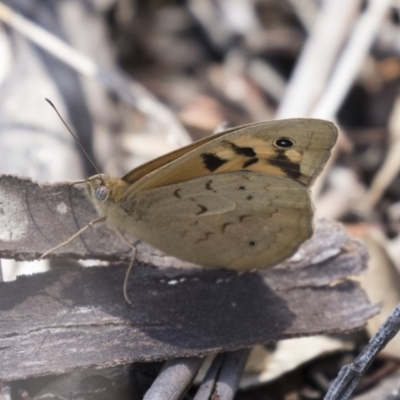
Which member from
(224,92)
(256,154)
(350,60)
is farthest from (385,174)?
(256,154)

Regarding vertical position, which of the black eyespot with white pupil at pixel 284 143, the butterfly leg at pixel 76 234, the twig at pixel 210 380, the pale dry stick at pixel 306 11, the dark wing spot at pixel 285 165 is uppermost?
the pale dry stick at pixel 306 11

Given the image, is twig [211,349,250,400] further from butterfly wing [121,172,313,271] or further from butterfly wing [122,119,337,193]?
butterfly wing [122,119,337,193]


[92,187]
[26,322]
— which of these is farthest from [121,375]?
[92,187]

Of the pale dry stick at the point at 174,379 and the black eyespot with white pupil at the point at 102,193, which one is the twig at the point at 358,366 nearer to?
the pale dry stick at the point at 174,379

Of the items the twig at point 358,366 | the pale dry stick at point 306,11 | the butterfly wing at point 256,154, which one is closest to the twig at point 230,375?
the twig at point 358,366

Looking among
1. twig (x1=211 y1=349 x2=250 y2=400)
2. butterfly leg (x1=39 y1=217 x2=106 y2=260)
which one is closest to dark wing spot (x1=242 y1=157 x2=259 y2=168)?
butterfly leg (x1=39 y1=217 x2=106 y2=260)

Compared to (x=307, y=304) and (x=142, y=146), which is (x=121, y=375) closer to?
(x=307, y=304)

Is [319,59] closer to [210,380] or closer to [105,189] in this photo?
[105,189]
